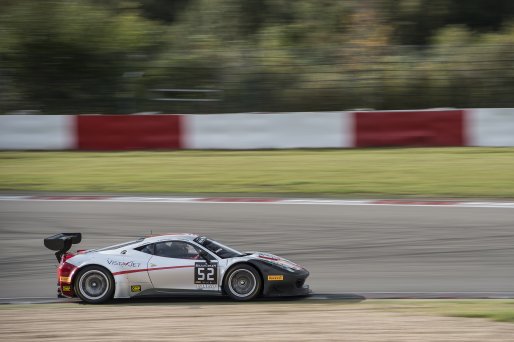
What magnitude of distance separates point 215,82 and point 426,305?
13794 mm

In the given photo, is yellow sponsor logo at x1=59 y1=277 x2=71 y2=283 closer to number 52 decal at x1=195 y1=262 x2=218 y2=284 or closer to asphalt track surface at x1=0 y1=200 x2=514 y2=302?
asphalt track surface at x1=0 y1=200 x2=514 y2=302

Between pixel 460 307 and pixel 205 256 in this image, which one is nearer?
pixel 460 307

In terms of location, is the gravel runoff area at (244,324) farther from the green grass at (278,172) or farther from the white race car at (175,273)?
the green grass at (278,172)

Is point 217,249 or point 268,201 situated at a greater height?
point 268,201

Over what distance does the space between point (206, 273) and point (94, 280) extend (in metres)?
1.25

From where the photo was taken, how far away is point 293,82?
802 inches

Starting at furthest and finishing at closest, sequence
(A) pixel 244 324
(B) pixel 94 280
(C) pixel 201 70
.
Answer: (C) pixel 201 70 < (B) pixel 94 280 < (A) pixel 244 324

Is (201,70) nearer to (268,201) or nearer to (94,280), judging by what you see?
(268,201)

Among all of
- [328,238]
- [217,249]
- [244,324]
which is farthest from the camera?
[328,238]

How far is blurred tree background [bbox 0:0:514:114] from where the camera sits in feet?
65.9

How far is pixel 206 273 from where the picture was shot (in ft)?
27.8

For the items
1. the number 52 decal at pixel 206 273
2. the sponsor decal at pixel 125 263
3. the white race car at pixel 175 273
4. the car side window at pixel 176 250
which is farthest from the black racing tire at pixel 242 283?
the sponsor decal at pixel 125 263

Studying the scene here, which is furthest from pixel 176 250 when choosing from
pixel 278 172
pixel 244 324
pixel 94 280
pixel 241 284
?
pixel 278 172

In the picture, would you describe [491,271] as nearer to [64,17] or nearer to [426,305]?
[426,305]
